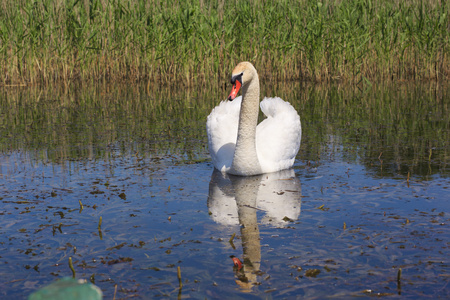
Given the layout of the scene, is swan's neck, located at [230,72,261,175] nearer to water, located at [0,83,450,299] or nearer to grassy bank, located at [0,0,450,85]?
water, located at [0,83,450,299]

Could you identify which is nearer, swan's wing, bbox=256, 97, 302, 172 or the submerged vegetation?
swan's wing, bbox=256, 97, 302, 172

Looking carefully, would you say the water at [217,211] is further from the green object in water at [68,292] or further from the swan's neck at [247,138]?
the green object in water at [68,292]

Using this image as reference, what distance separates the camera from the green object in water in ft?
5.83

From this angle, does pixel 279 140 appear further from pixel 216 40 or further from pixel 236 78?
pixel 216 40

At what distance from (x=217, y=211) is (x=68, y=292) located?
14.5ft

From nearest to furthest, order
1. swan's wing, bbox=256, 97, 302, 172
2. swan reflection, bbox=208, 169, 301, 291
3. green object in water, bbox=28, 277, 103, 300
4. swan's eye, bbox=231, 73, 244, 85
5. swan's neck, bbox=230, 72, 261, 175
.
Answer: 1. green object in water, bbox=28, 277, 103, 300
2. swan reflection, bbox=208, 169, 301, 291
3. swan's eye, bbox=231, 73, 244, 85
4. swan's neck, bbox=230, 72, 261, 175
5. swan's wing, bbox=256, 97, 302, 172

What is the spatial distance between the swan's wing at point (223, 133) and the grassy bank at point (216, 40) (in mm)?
8295

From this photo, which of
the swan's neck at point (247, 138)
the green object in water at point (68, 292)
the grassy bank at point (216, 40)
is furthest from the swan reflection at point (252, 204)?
the grassy bank at point (216, 40)

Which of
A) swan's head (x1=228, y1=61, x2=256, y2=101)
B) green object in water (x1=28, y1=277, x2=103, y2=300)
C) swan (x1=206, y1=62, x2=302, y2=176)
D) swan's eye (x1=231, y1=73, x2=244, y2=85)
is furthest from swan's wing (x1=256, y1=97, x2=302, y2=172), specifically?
green object in water (x1=28, y1=277, x2=103, y2=300)

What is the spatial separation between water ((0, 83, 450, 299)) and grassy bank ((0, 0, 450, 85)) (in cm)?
628

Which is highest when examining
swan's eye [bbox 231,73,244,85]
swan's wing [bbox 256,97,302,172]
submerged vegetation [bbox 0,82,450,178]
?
swan's eye [bbox 231,73,244,85]

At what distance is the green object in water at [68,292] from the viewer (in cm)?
178

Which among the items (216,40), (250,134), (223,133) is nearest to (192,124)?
(223,133)

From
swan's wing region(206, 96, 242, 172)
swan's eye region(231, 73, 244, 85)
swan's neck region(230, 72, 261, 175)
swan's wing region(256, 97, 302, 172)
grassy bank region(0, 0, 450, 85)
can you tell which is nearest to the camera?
swan's eye region(231, 73, 244, 85)
